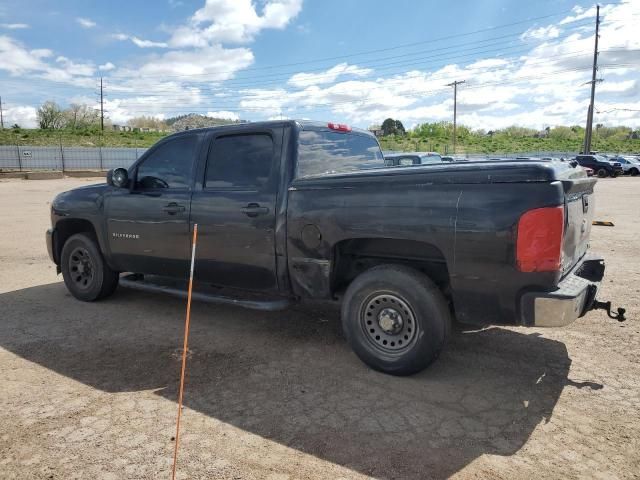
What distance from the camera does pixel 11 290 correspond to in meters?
6.41

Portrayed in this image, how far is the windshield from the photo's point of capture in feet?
14.3

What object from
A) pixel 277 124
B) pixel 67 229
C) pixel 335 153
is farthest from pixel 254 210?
pixel 67 229

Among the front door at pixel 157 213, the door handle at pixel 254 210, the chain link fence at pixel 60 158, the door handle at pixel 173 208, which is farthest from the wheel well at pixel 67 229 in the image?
the chain link fence at pixel 60 158

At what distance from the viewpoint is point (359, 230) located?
371 cm

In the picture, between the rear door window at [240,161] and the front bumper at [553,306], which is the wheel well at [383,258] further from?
the rear door window at [240,161]

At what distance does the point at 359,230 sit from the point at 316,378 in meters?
1.16

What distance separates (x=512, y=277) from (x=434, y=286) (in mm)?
586

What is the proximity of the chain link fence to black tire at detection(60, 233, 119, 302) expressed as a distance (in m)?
34.1

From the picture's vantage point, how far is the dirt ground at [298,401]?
8.98 feet

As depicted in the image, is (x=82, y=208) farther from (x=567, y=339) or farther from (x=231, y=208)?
(x=567, y=339)

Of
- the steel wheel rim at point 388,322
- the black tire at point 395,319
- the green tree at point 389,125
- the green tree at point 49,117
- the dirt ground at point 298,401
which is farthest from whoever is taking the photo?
the green tree at point 389,125

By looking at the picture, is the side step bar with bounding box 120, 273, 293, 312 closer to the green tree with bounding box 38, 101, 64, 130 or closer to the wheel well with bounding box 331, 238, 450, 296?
the wheel well with bounding box 331, 238, 450, 296

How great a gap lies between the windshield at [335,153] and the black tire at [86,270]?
9.05ft

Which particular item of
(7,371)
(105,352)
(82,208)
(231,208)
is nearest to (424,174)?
(231,208)
